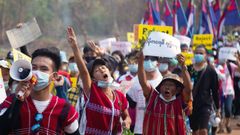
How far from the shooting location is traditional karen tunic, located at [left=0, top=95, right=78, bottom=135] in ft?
15.2

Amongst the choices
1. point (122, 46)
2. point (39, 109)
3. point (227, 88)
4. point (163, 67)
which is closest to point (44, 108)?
point (39, 109)

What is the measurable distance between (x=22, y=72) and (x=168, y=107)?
287cm

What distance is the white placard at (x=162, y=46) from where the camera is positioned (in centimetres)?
764

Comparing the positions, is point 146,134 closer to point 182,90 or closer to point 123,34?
point 182,90

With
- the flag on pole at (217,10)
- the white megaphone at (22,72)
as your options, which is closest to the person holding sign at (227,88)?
the flag on pole at (217,10)

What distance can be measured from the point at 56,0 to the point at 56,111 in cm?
3416

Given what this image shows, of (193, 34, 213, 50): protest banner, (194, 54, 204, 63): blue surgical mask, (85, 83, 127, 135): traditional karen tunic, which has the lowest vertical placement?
(85, 83, 127, 135): traditional karen tunic

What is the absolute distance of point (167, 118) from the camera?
277 inches

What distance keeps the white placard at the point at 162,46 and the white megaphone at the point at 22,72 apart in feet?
10.9

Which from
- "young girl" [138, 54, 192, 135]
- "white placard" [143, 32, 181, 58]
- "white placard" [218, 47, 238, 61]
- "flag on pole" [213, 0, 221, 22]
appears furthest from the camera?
"flag on pole" [213, 0, 221, 22]

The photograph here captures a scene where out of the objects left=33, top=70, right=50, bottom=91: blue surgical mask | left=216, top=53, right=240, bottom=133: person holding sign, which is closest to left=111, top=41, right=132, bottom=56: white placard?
left=216, top=53, right=240, bottom=133: person holding sign

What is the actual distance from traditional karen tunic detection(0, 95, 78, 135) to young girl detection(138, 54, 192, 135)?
234cm

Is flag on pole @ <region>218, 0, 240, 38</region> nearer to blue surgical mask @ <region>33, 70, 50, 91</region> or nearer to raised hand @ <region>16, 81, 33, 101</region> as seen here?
blue surgical mask @ <region>33, 70, 50, 91</region>

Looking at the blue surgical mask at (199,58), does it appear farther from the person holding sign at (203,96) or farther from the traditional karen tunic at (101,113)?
the traditional karen tunic at (101,113)
